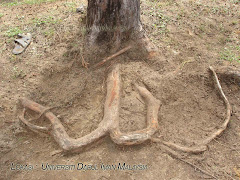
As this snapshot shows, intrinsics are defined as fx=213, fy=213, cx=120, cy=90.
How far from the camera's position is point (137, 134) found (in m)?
2.88

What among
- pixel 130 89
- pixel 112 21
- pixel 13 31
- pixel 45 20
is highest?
pixel 112 21

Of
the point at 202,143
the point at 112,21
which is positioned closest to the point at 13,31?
the point at 112,21

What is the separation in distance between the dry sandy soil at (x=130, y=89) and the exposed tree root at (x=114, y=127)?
4.0 inches

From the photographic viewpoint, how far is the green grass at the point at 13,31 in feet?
14.6

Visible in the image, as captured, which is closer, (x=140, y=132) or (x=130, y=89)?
(x=140, y=132)

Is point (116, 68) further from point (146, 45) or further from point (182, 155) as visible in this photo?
point (182, 155)

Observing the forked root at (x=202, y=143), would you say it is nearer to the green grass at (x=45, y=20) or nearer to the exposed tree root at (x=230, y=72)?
the exposed tree root at (x=230, y=72)

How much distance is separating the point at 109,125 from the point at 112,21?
179cm

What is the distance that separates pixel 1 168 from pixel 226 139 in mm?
3042

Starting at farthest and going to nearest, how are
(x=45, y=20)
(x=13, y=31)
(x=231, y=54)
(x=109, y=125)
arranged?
(x=45, y=20), (x=13, y=31), (x=231, y=54), (x=109, y=125)

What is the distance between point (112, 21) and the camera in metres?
3.63

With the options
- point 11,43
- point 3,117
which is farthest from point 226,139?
point 11,43

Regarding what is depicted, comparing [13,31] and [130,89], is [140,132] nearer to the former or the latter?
[130,89]

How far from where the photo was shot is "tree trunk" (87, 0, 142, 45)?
137 inches
